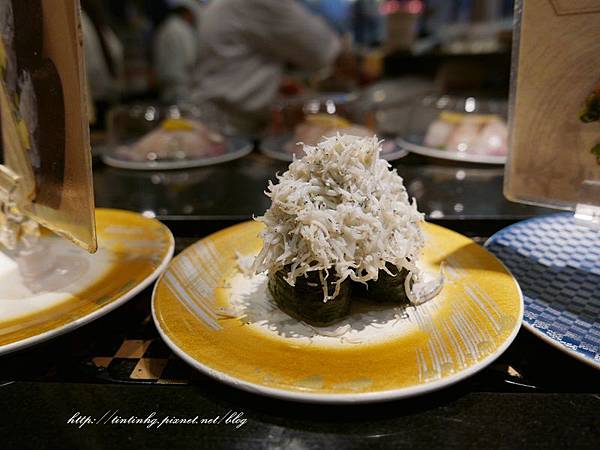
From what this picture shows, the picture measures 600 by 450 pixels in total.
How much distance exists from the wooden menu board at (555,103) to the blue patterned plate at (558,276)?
0.18m

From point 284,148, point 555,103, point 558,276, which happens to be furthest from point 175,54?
point 558,276

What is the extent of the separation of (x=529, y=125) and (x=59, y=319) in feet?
3.86

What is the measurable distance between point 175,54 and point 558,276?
708cm

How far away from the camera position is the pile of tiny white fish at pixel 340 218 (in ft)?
3.27

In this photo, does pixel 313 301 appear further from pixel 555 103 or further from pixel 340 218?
pixel 555 103

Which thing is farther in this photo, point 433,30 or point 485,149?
point 433,30

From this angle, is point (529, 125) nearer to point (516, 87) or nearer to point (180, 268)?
point (516, 87)

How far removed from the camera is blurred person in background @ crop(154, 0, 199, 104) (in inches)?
286

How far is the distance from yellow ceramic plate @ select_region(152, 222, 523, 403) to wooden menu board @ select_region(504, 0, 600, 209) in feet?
0.80

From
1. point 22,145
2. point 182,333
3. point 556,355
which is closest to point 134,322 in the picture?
point 182,333

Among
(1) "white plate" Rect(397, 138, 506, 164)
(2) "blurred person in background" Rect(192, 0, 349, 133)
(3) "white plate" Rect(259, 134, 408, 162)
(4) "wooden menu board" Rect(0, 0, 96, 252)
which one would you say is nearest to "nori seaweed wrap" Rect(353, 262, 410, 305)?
(4) "wooden menu board" Rect(0, 0, 96, 252)

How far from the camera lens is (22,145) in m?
1.21

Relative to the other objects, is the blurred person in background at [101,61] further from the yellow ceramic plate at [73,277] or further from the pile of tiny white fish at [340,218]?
the pile of tiny white fish at [340,218]

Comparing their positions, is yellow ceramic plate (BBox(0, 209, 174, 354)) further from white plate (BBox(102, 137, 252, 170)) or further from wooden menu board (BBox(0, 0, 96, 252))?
white plate (BBox(102, 137, 252, 170))
